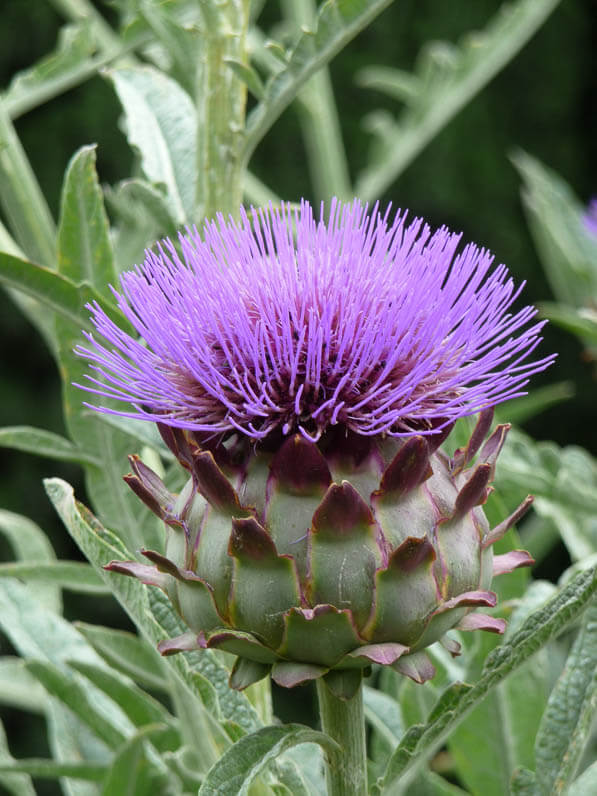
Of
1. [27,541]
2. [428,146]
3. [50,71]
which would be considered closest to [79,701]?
[27,541]

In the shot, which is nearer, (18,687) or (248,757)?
(248,757)

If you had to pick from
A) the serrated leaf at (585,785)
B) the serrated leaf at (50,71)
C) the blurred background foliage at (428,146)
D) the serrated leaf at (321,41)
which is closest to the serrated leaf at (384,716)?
the serrated leaf at (585,785)

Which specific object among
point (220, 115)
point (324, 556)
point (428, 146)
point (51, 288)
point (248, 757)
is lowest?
point (248, 757)

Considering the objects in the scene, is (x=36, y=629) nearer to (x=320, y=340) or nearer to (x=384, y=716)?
(x=384, y=716)

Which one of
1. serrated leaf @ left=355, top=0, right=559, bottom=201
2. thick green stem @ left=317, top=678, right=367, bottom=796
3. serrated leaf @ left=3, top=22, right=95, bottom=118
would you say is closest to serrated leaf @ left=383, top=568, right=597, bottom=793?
thick green stem @ left=317, top=678, right=367, bottom=796

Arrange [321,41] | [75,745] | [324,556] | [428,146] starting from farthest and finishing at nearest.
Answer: [428,146], [75,745], [321,41], [324,556]

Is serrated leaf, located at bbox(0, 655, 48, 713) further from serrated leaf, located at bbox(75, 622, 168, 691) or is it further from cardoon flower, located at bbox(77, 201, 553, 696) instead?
cardoon flower, located at bbox(77, 201, 553, 696)

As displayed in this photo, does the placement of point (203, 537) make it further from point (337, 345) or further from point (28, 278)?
point (28, 278)

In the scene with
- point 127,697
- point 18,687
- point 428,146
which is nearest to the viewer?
point 127,697
